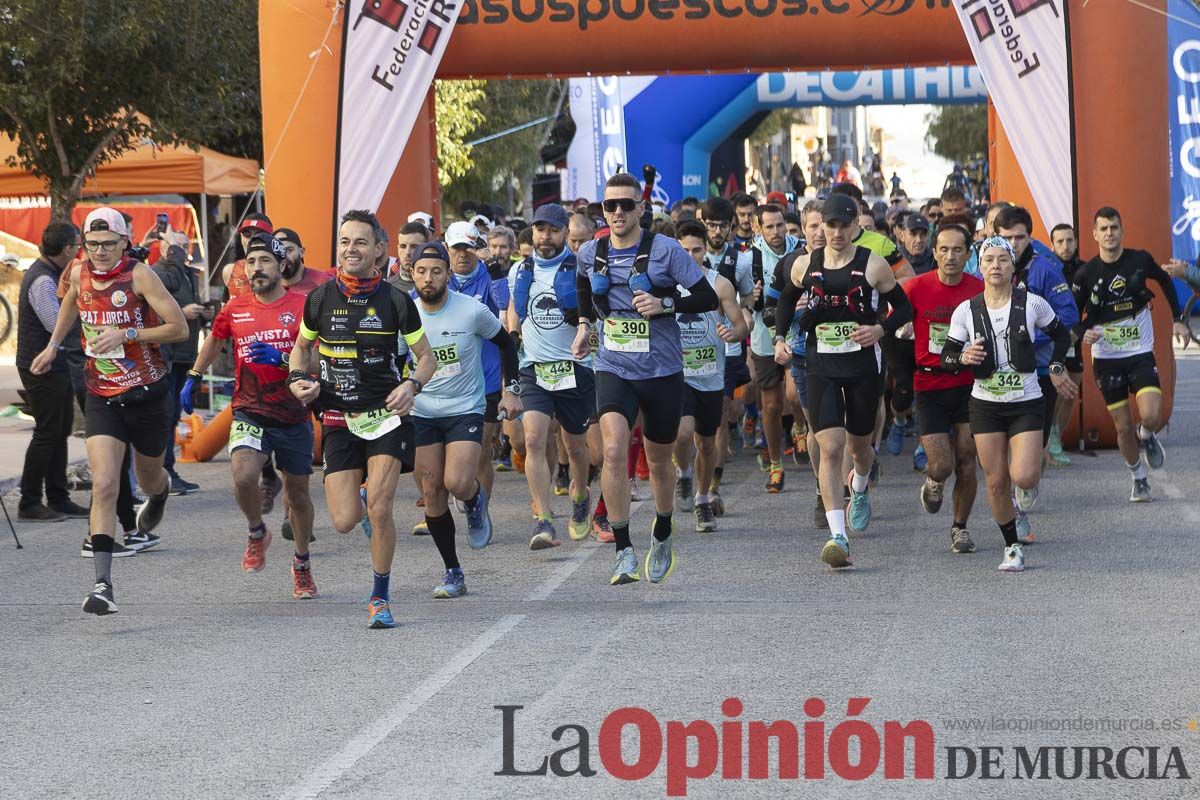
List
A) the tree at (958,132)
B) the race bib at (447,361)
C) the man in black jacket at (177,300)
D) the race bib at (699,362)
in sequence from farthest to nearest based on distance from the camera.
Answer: the tree at (958,132)
the man in black jacket at (177,300)
the race bib at (699,362)
the race bib at (447,361)

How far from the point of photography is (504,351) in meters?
9.41

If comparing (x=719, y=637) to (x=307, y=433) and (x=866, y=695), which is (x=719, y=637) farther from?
(x=307, y=433)

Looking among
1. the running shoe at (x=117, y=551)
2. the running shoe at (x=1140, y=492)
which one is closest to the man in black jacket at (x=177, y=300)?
the running shoe at (x=117, y=551)

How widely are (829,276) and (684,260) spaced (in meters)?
1.19

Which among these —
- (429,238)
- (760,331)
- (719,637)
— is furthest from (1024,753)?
(760,331)

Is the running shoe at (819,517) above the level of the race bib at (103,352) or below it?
below

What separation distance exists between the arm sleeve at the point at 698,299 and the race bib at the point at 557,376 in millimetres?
1852

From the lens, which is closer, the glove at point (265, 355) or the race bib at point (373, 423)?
the race bib at point (373, 423)

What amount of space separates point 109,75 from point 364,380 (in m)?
9.04

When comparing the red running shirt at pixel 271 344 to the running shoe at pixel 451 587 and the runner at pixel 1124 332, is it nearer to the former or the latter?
the running shoe at pixel 451 587

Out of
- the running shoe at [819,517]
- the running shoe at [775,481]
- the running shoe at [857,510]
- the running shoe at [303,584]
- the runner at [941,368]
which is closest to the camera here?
the running shoe at [303,584]

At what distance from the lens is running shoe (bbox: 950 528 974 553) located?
9.90 m

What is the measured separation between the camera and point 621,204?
8711 millimetres

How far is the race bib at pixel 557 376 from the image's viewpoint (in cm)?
1058
